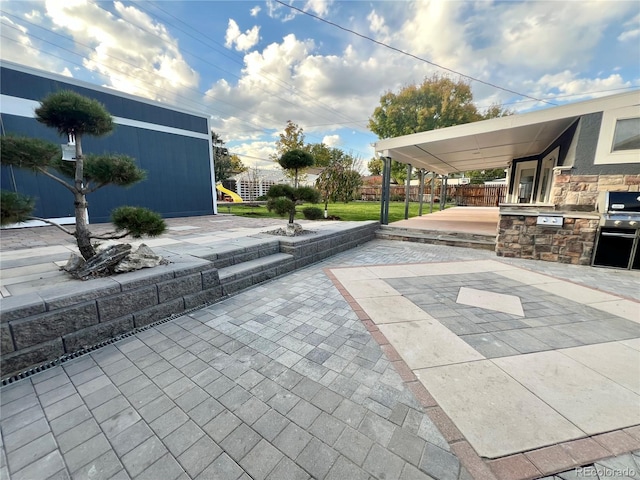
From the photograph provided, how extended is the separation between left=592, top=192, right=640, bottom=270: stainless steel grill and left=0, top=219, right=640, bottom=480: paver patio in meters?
2.44

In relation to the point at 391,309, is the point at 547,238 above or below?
above

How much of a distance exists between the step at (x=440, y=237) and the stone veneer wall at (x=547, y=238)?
0.86m

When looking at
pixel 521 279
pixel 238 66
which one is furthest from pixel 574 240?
pixel 238 66

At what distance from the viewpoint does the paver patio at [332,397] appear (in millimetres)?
1307

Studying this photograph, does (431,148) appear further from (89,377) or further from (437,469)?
(89,377)

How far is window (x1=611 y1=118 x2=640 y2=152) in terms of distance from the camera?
180 inches

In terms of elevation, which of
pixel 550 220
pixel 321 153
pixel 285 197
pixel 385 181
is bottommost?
pixel 550 220

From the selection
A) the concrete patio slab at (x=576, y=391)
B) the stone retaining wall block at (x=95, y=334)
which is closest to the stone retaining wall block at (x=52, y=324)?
the stone retaining wall block at (x=95, y=334)

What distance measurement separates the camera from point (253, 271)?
391 centimetres

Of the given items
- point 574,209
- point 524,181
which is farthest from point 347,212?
point 574,209

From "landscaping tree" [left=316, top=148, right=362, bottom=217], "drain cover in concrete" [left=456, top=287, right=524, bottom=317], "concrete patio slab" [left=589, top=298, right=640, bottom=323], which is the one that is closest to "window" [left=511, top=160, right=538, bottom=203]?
"landscaping tree" [left=316, top=148, right=362, bottom=217]

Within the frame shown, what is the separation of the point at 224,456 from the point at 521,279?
16.2 ft

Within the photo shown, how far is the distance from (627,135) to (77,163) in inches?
354

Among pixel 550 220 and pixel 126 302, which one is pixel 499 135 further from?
pixel 126 302
